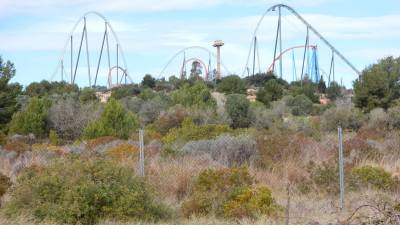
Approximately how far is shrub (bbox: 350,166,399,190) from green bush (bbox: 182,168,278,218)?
8.50ft

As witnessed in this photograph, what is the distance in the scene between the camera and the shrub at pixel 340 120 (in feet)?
135

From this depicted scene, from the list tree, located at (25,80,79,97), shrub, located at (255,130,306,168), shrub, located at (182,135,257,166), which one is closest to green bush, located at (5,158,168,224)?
shrub, located at (255,130,306,168)

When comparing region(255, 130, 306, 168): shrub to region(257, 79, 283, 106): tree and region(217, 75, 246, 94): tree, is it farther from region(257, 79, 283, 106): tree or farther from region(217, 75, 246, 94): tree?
region(217, 75, 246, 94): tree

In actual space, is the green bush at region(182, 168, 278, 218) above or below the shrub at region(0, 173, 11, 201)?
below

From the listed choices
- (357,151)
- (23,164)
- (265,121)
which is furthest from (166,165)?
(265,121)

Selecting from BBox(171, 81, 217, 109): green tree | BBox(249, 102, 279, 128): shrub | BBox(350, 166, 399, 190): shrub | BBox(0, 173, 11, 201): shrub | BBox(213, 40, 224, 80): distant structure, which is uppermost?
BBox(213, 40, 224, 80): distant structure

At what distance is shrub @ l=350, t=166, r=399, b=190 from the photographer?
43.5 feet

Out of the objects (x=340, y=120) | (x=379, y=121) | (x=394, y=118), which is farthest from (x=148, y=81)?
(x=394, y=118)

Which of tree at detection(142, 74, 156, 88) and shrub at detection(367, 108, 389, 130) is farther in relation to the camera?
tree at detection(142, 74, 156, 88)

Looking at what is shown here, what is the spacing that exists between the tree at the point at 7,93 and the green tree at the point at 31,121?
2437 mm

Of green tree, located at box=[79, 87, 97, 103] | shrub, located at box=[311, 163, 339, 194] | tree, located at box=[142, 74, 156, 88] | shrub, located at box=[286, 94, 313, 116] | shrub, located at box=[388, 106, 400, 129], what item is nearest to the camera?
shrub, located at box=[311, 163, 339, 194]

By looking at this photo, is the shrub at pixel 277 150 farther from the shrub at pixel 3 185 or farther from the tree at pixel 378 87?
the tree at pixel 378 87

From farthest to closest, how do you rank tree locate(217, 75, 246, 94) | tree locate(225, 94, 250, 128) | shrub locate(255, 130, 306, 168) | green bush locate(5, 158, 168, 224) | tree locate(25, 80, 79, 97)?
tree locate(217, 75, 246, 94), tree locate(25, 80, 79, 97), tree locate(225, 94, 250, 128), shrub locate(255, 130, 306, 168), green bush locate(5, 158, 168, 224)

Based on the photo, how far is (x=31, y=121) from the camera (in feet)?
137
